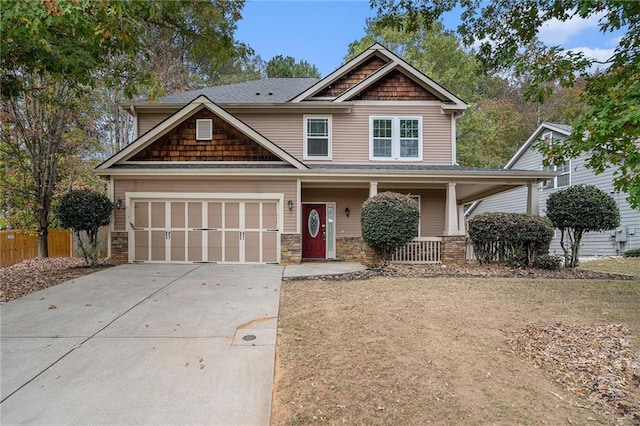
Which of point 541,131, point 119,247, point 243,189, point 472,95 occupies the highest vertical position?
point 472,95

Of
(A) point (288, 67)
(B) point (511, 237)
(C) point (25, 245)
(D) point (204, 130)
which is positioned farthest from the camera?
(A) point (288, 67)

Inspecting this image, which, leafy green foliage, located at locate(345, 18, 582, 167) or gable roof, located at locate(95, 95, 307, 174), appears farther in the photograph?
leafy green foliage, located at locate(345, 18, 582, 167)

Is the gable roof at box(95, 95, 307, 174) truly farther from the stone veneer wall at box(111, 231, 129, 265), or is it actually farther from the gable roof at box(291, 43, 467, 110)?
the gable roof at box(291, 43, 467, 110)

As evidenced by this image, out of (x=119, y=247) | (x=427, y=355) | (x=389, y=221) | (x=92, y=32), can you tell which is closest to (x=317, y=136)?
(x=389, y=221)

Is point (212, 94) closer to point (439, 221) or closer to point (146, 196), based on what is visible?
point (146, 196)

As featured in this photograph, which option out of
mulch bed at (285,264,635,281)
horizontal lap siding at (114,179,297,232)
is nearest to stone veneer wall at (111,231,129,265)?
horizontal lap siding at (114,179,297,232)

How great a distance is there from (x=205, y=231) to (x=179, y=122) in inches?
135

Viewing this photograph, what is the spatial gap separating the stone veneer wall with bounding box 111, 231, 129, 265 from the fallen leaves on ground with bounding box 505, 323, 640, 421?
32.4 ft

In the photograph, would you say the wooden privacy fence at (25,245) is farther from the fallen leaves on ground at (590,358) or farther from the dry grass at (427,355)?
the fallen leaves on ground at (590,358)

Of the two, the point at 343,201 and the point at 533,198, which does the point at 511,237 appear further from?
the point at 343,201

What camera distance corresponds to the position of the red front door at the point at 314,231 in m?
11.8

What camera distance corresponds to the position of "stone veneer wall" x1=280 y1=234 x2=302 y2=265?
9.86 metres

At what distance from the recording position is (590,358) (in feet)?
12.4

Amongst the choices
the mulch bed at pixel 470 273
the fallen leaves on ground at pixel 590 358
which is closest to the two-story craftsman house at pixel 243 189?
the mulch bed at pixel 470 273
